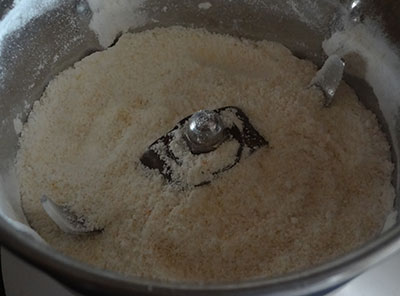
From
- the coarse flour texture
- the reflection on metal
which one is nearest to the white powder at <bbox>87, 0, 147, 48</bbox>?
the coarse flour texture

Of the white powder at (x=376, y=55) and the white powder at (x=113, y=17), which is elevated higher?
the white powder at (x=376, y=55)

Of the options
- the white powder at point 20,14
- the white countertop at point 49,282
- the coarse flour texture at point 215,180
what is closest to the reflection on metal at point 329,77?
the coarse flour texture at point 215,180

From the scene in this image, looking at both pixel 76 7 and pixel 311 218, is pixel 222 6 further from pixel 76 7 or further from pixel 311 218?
pixel 311 218

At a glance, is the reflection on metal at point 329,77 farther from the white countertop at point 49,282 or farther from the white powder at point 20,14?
the white powder at point 20,14

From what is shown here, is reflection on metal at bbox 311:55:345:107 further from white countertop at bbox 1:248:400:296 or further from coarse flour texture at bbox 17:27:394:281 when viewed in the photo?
white countertop at bbox 1:248:400:296

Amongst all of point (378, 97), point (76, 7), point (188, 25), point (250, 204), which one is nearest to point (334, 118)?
point (378, 97)
